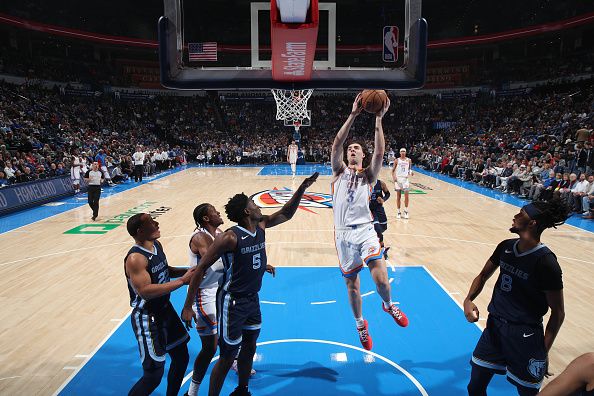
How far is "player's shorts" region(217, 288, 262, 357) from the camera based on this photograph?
130 inches

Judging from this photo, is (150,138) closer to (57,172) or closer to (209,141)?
(209,141)

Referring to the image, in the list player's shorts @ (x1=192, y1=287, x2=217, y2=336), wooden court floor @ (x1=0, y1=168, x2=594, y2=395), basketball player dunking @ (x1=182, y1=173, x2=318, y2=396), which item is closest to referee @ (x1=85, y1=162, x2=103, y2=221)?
wooden court floor @ (x1=0, y1=168, x2=594, y2=395)

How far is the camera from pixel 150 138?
99.6ft

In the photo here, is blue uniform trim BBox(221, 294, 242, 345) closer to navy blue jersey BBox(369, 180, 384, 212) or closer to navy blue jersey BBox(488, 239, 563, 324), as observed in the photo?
navy blue jersey BBox(488, 239, 563, 324)

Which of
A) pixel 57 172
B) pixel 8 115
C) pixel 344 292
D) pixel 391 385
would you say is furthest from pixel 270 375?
pixel 8 115

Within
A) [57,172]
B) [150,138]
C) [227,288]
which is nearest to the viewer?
[227,288]

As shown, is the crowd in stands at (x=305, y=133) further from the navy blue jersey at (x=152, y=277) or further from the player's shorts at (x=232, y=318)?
the navy blue jersey at (x=152, y=277)

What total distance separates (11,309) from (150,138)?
85.8ft

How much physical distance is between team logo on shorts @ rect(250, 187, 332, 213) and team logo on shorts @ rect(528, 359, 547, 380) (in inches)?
396

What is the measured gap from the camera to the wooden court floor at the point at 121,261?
4.61m

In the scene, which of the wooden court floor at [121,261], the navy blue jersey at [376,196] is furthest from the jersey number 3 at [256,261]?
the navy blue jersey at [376,196]

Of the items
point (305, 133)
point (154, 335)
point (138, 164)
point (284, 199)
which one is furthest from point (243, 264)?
point (305, 133)

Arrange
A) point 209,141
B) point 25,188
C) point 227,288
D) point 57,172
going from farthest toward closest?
point 209,141, point 57,172, point 25,188, point 227,288

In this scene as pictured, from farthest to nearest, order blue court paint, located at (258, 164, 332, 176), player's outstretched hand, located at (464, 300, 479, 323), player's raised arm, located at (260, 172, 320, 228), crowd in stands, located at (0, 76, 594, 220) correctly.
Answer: blue court paint, located at (258, 164, 332, 176) → crowd in stands, located at (0, 76, 594, 220) → player's raised arm, located at (260, 172, 320, 228) → player's outstretched hand, located at (464, 300, 479, 323)
